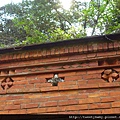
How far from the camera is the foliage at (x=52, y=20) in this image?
25.4ft

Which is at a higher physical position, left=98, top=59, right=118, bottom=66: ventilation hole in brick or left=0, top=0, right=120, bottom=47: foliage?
left=0, top=0, right=120, bottom=47: foliage

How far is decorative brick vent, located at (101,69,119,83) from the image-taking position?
12.3 feet

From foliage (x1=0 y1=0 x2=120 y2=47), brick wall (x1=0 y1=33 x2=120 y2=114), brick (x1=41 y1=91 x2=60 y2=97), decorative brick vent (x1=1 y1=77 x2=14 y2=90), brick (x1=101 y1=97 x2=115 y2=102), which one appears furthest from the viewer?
foliage (x1=0 y1=0 x2=120 y2=47)

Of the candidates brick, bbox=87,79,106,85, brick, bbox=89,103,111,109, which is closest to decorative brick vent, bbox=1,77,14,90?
brick, bbox=87,79,106,85

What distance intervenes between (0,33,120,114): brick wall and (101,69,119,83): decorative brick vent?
38 millimetres

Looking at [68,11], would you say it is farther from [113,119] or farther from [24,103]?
[113,119]

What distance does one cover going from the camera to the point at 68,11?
407 inches

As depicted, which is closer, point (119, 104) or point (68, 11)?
point (119, 104)

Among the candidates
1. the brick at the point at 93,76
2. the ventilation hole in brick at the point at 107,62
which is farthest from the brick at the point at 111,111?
the ventilation hole in brick at the point at 107,62

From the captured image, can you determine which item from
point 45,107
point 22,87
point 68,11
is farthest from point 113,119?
point 68,11

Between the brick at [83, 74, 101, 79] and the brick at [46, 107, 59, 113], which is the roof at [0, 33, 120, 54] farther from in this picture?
the brick at [46, 107, 59, 113]

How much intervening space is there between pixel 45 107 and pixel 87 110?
2.33ft

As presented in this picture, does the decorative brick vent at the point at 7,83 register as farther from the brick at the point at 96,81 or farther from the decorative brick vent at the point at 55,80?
the brick at the point at 96,81

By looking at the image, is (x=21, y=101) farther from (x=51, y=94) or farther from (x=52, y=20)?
(x=52, y=20)
